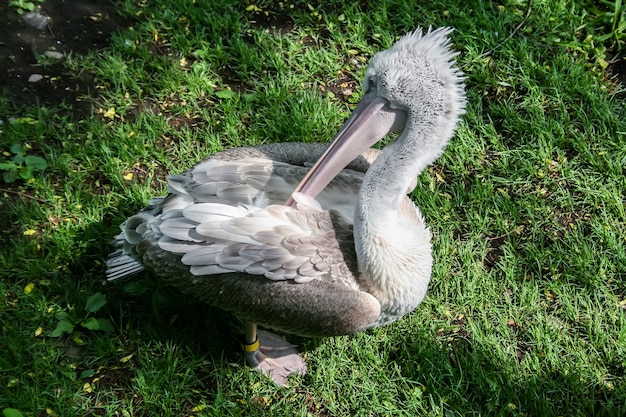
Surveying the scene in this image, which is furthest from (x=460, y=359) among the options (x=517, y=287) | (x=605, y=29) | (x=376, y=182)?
(x=605, y=29)

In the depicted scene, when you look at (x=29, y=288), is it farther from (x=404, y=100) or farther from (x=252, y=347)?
(x=404, y=100)

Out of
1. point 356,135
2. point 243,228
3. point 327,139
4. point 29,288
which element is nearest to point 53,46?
point 29,288

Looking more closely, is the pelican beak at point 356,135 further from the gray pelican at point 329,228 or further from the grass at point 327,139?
the grass at point 327,139

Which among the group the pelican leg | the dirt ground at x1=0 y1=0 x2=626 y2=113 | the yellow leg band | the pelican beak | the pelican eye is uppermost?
the pelican eye

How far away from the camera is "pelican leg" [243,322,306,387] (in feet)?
11.4

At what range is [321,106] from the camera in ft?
14.5

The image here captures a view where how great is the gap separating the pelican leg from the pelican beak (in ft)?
2.75

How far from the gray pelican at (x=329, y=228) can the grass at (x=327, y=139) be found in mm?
485

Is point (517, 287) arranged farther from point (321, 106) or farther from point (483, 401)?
point (321, 106)

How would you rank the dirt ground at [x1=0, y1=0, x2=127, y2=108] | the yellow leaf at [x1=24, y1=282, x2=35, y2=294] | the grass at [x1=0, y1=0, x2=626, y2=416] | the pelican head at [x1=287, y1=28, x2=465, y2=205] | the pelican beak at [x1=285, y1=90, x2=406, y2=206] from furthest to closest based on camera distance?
1. the dirt ground at [x1=0, y1=0, x2=127, y2=108]
2. the yellow leaf at [x1=24, y1=282, x2=35, y2=294]
3. the grass at [x1=0, y1=0, x2=626, y2=416]
4. the pelican beak at [x1=285, y1=90, x2=406, y2=206]
5. the pelican head at [x1=287, y1=28, x2=465, y2=205]

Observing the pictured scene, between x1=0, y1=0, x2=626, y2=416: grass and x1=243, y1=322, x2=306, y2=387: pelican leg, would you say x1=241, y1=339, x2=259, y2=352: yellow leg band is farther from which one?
x1=0, y1=0, x2=626, y2=416: grass

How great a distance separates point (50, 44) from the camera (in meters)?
4.60

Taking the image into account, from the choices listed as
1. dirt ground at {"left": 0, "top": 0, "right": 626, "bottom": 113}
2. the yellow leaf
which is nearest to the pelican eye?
the yellow leaf

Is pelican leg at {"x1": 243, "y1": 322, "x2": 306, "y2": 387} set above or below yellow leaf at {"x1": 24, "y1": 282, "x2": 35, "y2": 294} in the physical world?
above
